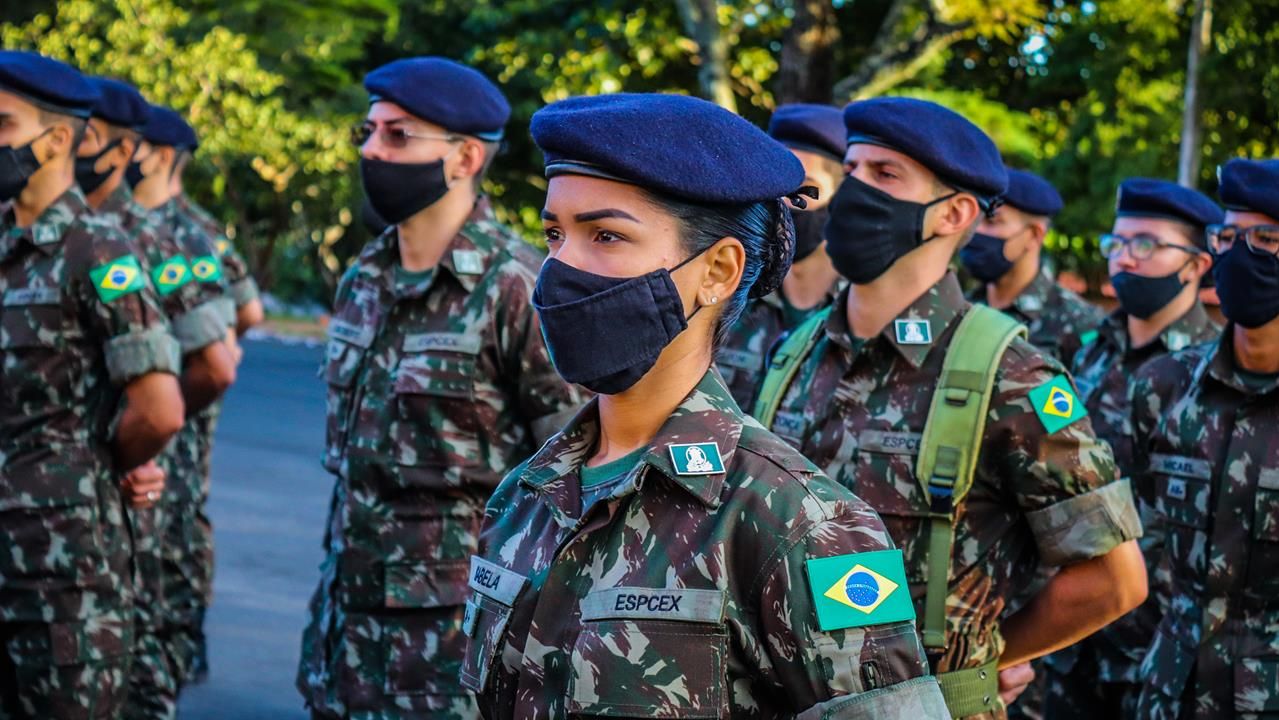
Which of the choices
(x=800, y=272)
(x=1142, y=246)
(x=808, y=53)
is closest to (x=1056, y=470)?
(x=800, y=272)

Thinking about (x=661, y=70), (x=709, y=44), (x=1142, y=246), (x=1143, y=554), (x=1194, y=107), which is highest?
(x=1142, y=246)

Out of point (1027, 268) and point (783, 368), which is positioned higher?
point (783, 368)

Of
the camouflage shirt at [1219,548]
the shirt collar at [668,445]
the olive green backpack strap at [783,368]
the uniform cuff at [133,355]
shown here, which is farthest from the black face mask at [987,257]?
the shirt collar at [668,445]

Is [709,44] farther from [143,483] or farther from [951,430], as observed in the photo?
[951,430]

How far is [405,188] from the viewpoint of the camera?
15.0ft

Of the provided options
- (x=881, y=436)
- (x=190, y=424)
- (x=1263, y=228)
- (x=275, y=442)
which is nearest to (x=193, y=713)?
(x=190, y=424)

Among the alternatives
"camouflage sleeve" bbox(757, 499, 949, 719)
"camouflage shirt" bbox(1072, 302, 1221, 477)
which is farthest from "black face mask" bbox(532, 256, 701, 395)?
"camouflage shirt" bbox(1072, 302, 1221, 477)

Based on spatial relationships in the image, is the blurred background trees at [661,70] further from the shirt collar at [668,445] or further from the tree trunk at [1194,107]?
the shirt collar at [668,445]

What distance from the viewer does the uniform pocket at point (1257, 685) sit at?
396cm

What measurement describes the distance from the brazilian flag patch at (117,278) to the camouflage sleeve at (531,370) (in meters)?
1.32

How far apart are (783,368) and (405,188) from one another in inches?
53.6

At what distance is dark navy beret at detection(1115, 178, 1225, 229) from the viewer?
6.33 meters

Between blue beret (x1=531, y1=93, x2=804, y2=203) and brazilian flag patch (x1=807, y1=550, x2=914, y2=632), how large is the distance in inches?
22.4

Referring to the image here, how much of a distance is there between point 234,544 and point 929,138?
6862 millimetres
